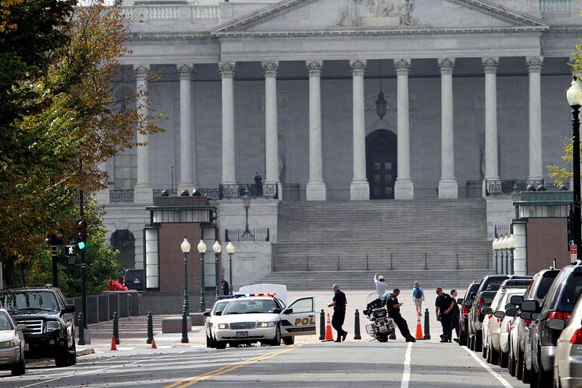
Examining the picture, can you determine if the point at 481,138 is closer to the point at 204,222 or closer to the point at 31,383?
the point at 204,222

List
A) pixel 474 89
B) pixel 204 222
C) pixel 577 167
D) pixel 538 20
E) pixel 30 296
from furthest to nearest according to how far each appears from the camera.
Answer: pixel 474 89 → pixel 538 20 → pixel 204 222 → pixel 30 296 → pixel 577 167

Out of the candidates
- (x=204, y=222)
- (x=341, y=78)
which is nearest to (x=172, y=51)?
(x=341, y=78)

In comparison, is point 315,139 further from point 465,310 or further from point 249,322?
point 249,322

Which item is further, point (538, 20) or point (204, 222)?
point (538, 20)

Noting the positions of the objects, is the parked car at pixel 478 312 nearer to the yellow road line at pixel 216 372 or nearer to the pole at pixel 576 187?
the pole at pixel 576 187

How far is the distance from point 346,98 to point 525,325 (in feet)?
289

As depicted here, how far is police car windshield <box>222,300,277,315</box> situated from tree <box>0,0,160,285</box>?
196 inches

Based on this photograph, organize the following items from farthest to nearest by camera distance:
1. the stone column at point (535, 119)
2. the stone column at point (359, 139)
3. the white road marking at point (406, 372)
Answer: the stone column at point (359, 139) < the stone column at point (535, 119) < the white road marking at point (406, 372)

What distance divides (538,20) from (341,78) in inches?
575

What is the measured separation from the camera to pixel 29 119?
42.5 m

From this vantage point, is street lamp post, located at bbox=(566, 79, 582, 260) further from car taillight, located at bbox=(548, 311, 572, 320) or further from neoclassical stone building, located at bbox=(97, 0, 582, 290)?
neoclassical stone building, located at bbox=(97, 0, 582, 290)

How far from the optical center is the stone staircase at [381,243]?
88.4 m

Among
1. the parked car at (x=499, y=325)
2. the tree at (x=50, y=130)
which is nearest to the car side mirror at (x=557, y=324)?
the parked car at (x=499, y=325)

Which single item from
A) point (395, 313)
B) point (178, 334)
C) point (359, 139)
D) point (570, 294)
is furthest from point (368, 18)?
point (570, 294)
